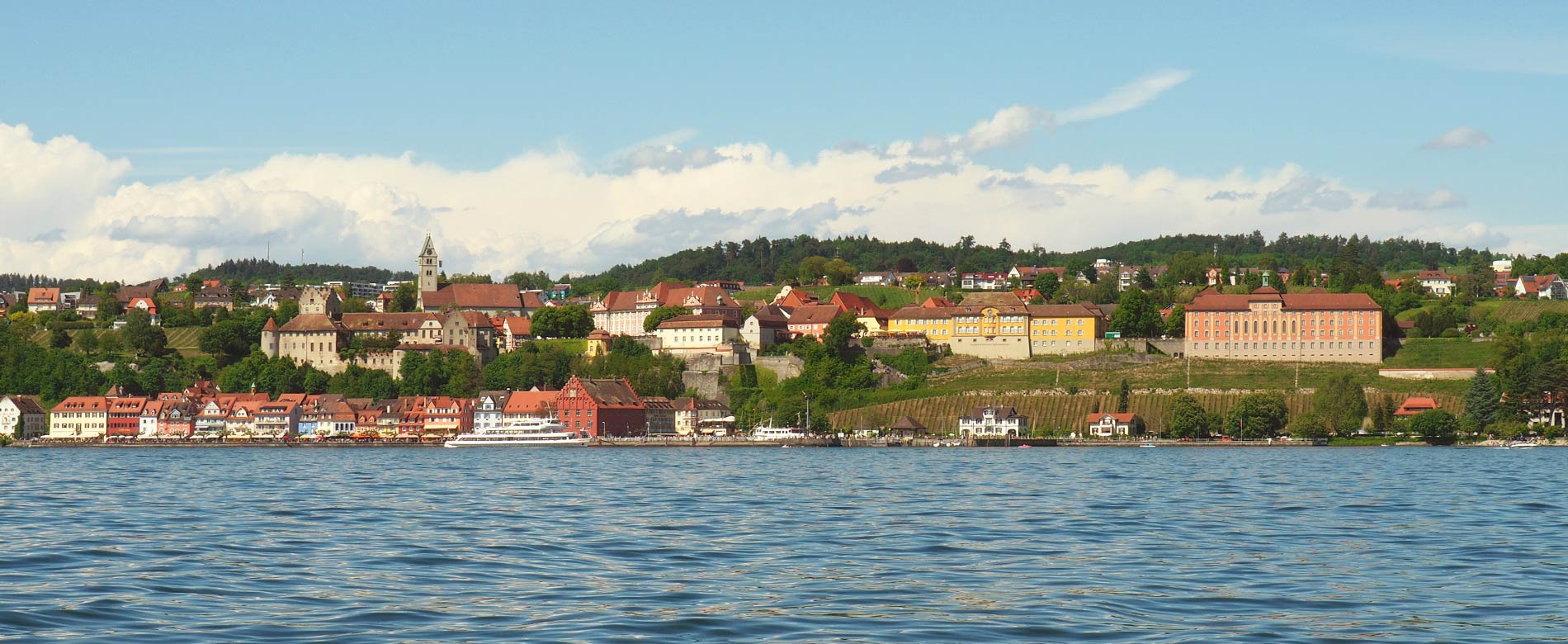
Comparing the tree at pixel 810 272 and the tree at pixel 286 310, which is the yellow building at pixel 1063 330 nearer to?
the tree at pixel 810 272

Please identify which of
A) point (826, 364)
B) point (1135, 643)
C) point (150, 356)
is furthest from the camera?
point (150, 356)

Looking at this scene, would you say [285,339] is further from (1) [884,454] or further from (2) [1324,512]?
(2) [1324,512]

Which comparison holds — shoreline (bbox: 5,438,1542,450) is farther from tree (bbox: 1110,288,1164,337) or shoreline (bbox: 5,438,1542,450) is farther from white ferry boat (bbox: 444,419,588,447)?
tree (bbox: 1110,288,1164,337)

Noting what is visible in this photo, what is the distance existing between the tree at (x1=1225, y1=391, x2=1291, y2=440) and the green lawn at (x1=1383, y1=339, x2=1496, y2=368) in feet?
58.5

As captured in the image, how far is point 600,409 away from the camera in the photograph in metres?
118

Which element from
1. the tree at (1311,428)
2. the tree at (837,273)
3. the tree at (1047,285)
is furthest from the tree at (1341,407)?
the tree at (837,273)

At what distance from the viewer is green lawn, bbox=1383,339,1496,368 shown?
116 meters

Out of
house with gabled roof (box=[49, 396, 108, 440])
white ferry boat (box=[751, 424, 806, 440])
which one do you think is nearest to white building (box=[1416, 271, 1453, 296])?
white ferry boat (box=[751, 424, 806, 440])

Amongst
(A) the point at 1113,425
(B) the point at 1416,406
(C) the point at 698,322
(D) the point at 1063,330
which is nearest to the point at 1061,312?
(D) the point at 1063,330

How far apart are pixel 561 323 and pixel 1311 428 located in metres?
68.5

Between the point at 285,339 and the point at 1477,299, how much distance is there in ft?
344

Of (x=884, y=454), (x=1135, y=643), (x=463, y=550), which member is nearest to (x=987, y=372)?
(x=884, y=454)

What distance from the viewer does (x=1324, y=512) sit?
37.9 metres

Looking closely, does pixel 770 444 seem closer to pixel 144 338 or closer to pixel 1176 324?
pixel 1176 324
